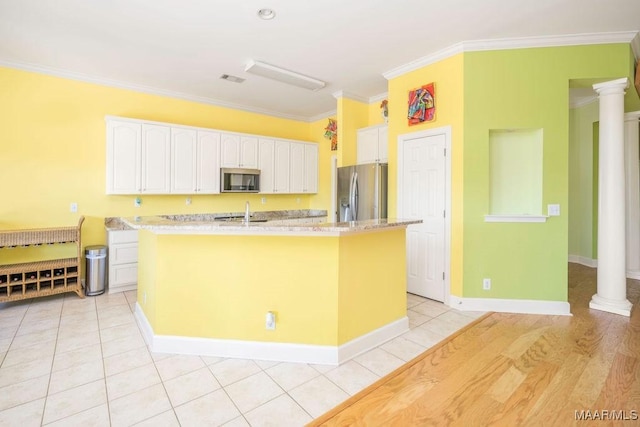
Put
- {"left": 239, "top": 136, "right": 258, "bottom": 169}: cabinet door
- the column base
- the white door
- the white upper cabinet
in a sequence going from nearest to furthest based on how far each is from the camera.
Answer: the column base, the white door, the white upper cabinet, {"left": 239, "top": 136, "right": 258, "bottom": 169}: cabinet door

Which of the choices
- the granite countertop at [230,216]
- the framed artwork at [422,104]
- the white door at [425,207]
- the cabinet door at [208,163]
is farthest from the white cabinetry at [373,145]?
the cabinet door at [208,163]

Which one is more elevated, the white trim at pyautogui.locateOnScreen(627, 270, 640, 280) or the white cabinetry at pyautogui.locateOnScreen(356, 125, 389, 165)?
the white cabinetry at pyautogui.locateOnScreen(356, 125, 389, 165)

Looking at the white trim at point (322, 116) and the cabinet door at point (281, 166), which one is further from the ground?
the white trim at point (322, 116)

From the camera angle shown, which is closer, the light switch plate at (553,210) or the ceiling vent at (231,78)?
the light switch plate at (553,210)

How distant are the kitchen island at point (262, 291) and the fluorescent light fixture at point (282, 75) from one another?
2.29 m

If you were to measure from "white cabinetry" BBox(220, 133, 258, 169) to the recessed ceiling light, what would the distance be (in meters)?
2.43

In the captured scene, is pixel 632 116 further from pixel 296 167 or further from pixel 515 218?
pixel 296 167

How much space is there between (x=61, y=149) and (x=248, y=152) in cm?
247

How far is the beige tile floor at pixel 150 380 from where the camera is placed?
5.82 ft

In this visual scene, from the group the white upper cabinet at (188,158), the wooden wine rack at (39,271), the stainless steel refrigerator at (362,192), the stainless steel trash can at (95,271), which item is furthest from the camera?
the stainless steel refrigerator at (362,192)

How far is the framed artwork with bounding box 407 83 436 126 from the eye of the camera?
361cm

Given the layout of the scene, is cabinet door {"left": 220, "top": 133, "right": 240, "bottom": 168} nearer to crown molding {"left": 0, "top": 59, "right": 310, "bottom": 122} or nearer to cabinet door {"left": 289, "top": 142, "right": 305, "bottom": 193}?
crown molding {"left": 0, "top": 59, "right": 310, "bottom": 122}

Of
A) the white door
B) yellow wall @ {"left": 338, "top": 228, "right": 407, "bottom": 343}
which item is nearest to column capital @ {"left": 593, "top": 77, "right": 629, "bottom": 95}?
the white door

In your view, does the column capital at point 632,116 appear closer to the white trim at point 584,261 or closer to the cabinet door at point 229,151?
the white trim at point 584,261
